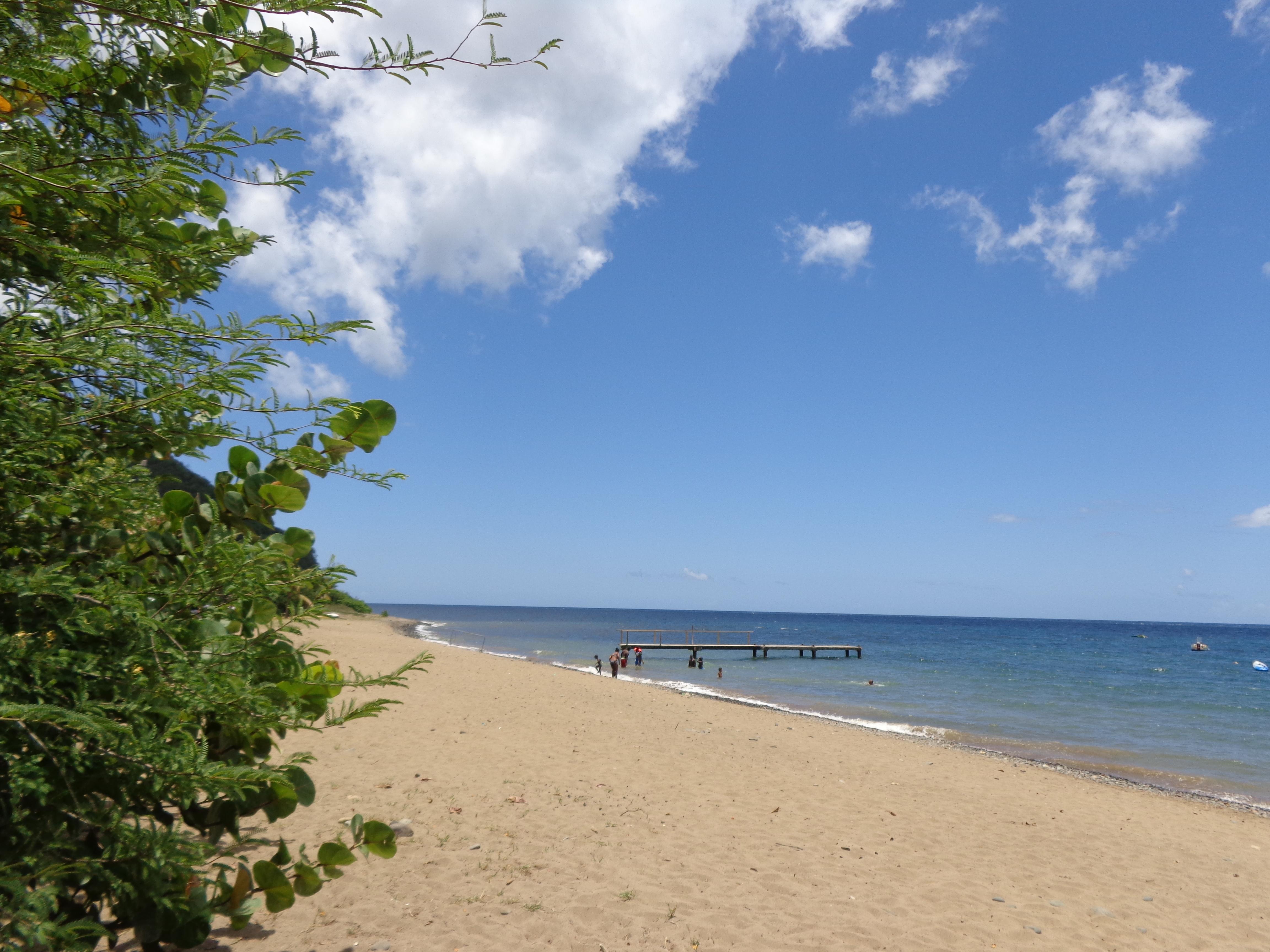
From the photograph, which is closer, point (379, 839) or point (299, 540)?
point (299, 540)

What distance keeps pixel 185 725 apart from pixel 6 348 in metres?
0.95

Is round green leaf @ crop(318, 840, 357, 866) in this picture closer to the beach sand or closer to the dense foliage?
the dense foliage

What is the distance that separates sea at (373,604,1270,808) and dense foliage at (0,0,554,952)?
18426 millimetres

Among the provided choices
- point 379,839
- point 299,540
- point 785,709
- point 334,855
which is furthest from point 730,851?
point 785,709

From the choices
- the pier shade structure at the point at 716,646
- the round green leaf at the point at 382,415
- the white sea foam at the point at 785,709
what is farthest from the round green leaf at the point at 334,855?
the pier shade structure at the point at 716,646

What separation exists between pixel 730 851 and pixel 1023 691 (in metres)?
32.1

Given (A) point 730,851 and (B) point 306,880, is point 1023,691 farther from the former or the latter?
(B) point 306,880

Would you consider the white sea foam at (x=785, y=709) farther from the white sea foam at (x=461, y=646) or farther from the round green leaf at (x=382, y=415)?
the round green leaf at (x=382, y=415)

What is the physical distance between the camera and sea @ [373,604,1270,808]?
59.9ft

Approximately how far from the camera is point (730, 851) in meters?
7.00

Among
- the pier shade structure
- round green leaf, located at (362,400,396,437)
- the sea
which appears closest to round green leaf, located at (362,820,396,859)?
round green leaf, located at (362,400,396,437)

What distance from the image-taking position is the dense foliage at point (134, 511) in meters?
1.56

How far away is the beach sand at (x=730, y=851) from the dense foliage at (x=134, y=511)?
3.40 meters

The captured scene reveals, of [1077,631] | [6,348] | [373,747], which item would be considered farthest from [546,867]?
[1077,631]
